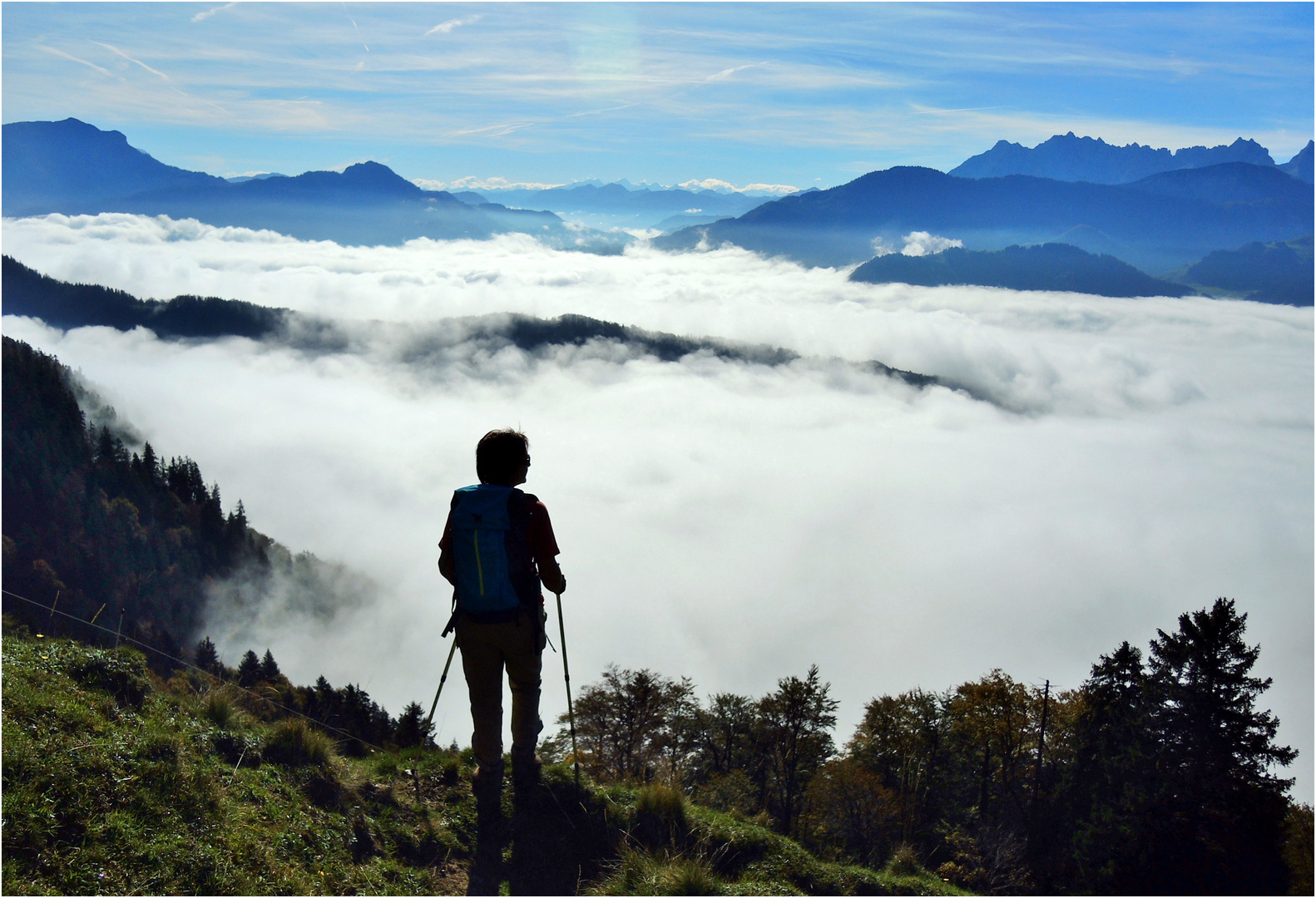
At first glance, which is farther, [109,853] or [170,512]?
[170,512]

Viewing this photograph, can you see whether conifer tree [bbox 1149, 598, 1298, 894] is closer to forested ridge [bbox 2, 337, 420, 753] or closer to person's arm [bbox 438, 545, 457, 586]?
person's arm [bbox 438, 545, 457, 586]

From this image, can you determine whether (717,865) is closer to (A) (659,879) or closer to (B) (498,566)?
(A) (659,879)

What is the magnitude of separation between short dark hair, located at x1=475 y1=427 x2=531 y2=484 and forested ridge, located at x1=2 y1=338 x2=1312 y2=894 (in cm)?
383

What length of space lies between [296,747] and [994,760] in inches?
1122

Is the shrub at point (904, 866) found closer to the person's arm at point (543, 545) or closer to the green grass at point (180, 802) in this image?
the green grass at point (180, 802)

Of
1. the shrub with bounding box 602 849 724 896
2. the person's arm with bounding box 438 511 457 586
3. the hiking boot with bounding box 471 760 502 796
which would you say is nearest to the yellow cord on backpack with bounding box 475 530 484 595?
the person's arm with bounding box 438 511 457 586

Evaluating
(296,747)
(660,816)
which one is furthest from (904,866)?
(296,747)

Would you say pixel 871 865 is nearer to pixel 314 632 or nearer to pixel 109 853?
pixel 109 853

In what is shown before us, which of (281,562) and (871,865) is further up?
(281,562)

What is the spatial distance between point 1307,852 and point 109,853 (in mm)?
16949

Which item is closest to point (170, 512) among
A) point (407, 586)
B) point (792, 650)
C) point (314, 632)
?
point (314, 632)

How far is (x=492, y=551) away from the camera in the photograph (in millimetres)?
5320

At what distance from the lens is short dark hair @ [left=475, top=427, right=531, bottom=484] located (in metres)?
5.32

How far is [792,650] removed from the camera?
6348 inches
